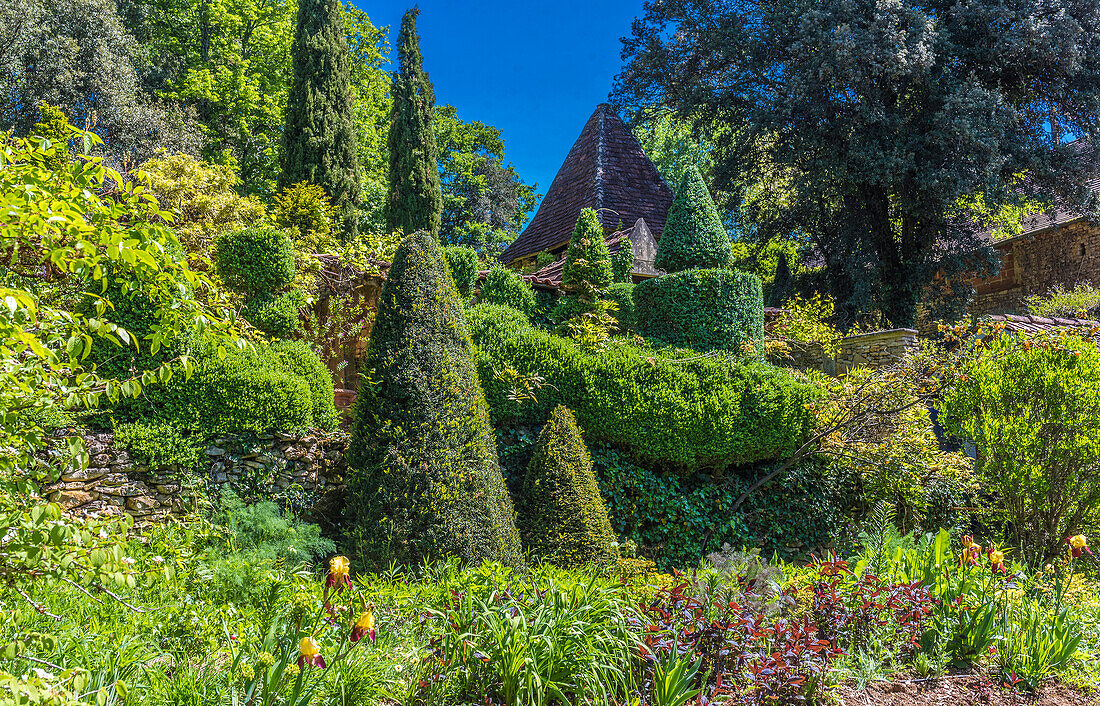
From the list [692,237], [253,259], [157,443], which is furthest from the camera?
[692,237]

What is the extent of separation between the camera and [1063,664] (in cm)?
353

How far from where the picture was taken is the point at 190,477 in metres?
5.36

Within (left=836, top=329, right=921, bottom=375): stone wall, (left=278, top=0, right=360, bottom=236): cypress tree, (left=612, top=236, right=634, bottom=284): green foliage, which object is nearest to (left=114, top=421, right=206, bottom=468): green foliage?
(left=612, top=236, right=634, bottom=284): green foliage

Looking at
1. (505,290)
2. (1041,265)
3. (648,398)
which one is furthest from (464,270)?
(1041,265)

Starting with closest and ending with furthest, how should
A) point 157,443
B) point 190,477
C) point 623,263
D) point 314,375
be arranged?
1. point 157,443
2. point 190,477
3. point 314,375
4. point 623,263

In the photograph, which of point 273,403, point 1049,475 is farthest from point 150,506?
point 1049,475

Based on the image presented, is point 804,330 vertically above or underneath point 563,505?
above

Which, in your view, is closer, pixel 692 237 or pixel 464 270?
pixel 692 237

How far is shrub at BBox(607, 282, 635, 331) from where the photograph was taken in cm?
851

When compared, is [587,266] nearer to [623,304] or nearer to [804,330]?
[623,304]

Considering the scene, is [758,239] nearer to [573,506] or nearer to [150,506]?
[573,506]

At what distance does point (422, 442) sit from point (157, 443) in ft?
7.19

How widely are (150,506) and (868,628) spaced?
531 cm

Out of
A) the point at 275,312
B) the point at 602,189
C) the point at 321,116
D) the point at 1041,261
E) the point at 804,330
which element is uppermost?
the point at 321,116
